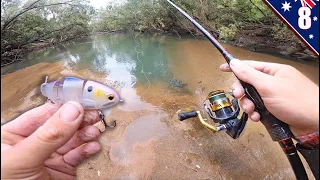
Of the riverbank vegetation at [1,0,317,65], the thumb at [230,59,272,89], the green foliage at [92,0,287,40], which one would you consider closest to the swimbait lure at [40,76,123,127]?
the riverbank vegetation at [1,0,317,65]

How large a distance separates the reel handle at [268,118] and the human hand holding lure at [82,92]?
0.41m

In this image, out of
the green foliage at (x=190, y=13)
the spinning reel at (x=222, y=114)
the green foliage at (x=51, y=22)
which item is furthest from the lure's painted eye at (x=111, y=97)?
the green foliage at (x=190, y=13)

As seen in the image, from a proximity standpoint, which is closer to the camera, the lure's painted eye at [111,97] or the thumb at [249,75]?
the lure's painted eye at [111,97]

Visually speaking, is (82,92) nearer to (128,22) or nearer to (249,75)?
(249,75)

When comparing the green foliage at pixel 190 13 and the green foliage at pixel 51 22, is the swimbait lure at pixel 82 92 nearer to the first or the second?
the green foliage at pixel 51 22

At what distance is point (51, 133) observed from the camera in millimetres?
505

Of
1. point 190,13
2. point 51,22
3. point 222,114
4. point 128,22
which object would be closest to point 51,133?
point 222,114

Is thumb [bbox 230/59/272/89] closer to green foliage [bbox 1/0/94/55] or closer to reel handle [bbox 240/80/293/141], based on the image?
reel handle [bbox 240/80/293/141]

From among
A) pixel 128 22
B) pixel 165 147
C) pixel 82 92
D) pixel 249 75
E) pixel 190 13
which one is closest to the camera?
pixel 82 92

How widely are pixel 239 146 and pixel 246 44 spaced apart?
3100 mm

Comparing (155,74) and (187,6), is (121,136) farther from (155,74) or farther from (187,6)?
(187,6)

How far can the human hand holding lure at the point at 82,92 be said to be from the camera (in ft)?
1.58

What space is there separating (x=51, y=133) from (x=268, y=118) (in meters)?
0.59

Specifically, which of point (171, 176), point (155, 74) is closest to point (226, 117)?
point (171, 176)
